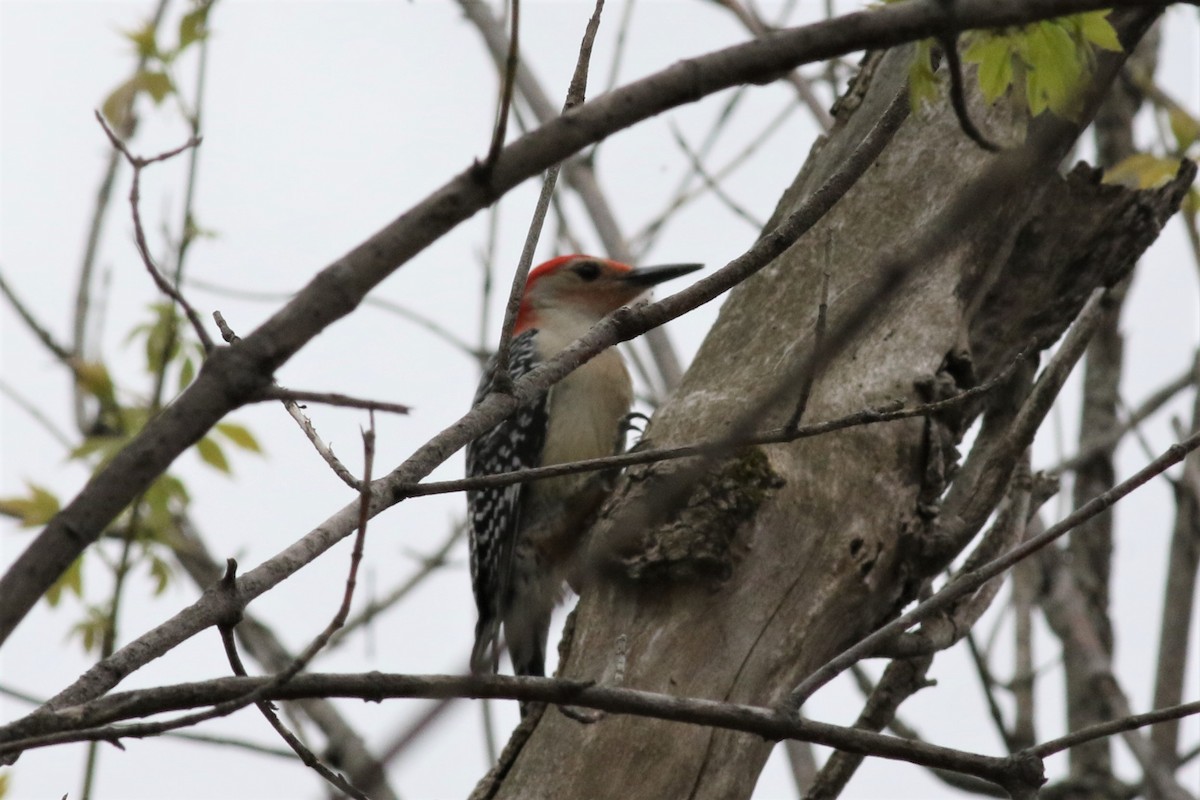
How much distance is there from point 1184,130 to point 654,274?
8.26ft

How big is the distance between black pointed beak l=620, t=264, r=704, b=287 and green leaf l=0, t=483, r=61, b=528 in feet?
9.68

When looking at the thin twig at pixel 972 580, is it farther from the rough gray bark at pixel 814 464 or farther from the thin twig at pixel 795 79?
the thin twig at pixel 795 79

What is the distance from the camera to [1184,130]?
582 centimetres

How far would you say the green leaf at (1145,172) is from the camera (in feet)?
14.6

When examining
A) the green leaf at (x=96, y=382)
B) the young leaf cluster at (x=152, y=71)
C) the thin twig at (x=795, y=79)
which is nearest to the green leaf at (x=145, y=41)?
the young leaf cluster at (x=152, y=71)

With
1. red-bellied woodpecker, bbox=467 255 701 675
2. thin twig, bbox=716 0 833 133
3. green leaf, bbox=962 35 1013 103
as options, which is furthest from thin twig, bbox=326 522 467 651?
green leaf, bbox=962 35 1013 103

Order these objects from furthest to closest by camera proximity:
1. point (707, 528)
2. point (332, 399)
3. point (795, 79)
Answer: point (795, 79)
point (707, 528)
point (332, 399)

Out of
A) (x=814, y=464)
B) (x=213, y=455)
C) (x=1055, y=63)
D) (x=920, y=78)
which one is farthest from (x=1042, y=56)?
(x=213, y=455)

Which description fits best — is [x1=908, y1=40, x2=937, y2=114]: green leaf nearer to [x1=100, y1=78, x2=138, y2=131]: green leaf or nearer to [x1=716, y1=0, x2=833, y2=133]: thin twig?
[x1=716, y1=0, x2=833, y2=133]: thin twig

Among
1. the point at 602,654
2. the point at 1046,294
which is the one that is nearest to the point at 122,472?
the point at 602,654

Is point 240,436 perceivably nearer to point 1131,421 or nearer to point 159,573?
point 159,573

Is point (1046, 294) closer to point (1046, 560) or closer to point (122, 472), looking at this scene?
point (1046, 560)

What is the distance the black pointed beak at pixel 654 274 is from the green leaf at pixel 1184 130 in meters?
2.19

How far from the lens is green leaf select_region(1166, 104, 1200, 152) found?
5793mm
